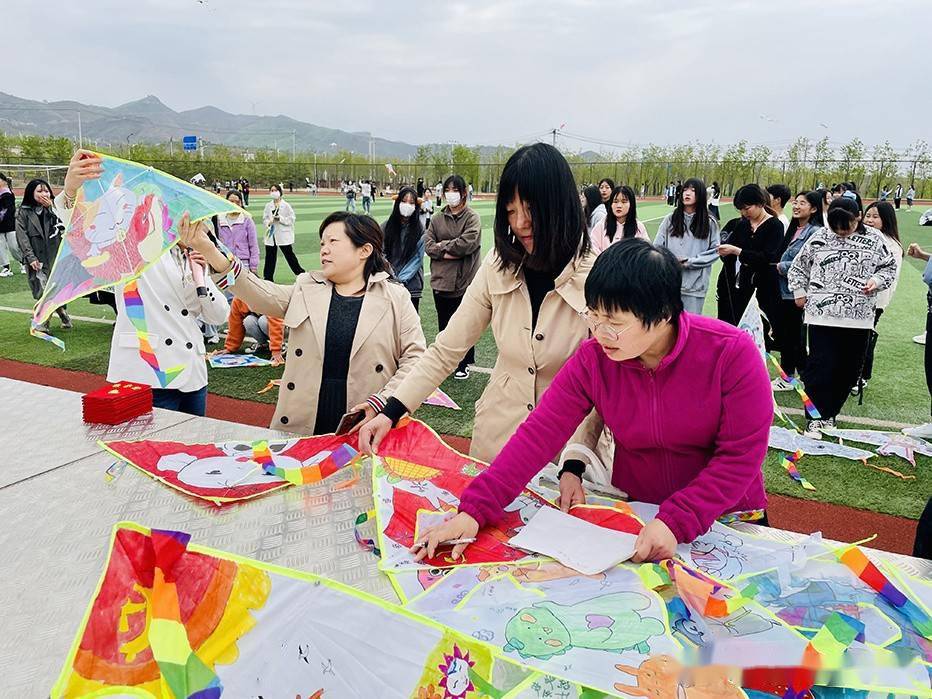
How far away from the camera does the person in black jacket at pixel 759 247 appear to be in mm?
6051

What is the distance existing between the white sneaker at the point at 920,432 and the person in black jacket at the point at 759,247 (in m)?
1.72

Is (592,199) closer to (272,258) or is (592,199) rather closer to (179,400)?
(272,258)

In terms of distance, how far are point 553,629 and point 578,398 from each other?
626 mm

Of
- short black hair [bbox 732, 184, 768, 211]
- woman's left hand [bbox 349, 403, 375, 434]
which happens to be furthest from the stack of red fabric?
short black hair [bbox 732, 184, 768, 211]

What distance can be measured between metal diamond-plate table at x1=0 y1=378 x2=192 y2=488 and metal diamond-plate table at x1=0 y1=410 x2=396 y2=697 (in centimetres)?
10

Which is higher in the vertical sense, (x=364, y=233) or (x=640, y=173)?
(x=640, y=173)

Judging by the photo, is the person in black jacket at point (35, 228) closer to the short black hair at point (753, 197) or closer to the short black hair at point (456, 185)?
the short black hair at point (456, 185)

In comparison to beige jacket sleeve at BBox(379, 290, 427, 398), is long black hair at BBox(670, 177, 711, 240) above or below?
above

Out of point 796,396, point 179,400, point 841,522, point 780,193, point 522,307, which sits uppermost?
point 780,193

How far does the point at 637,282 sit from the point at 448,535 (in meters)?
0.72

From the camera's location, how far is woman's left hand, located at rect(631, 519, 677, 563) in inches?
57.5

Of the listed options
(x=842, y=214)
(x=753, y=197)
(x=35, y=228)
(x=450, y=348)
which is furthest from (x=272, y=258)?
(x=450, y=348)

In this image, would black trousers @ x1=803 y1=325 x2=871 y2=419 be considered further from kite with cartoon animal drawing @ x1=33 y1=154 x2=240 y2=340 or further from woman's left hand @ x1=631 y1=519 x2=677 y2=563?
kite with cartoon animal drawing @ x1=33 y1=154 x2=240 y2=340

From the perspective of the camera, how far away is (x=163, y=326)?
289 centimetres
